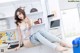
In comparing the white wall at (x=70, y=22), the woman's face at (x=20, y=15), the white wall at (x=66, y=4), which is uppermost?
the white wall at (x=66, y=4)

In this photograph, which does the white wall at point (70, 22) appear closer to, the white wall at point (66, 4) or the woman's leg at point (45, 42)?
the white wall at point (66, 4)

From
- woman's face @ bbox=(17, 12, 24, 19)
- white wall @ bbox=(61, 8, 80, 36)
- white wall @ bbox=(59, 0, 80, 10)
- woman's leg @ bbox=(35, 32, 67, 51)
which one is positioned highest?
white wall @ bbox=(59, 0, 80, 10)

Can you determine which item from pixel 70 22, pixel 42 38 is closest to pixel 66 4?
pixel 70 22

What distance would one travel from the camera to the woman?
1463 millimetres

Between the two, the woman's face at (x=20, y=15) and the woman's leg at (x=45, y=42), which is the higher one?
the woman's face at (x=20, y=15)

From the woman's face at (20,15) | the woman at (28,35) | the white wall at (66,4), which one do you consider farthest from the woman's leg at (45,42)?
the white wall at (66,4)

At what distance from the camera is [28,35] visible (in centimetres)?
149

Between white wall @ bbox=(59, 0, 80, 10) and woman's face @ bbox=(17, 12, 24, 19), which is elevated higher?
white wall @ bbox=(59, 0, 80, 10)

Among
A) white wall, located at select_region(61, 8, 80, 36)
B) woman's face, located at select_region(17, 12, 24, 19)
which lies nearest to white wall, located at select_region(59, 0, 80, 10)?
white wall, located at select_region(61, 8, 80, 36)

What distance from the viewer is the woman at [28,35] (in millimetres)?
1463

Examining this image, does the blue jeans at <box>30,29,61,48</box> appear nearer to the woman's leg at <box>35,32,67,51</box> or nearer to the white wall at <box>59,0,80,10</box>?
the woman's leg at <box>35,32,67,51</box>

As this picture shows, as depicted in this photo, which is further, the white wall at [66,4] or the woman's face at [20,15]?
the white wall at [66,4]

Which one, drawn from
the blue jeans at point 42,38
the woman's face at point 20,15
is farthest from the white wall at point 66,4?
the woman's face at point 20,15

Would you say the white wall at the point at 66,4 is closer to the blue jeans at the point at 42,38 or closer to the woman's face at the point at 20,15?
the blue jeans at the point at 42,38
